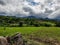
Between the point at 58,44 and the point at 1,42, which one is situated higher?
the point at 1,42

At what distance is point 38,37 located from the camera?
68875 millimetres

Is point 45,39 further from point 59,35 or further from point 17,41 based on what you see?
point 17,41

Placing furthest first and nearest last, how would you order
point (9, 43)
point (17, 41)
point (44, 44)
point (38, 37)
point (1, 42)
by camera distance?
point (38, 37) < point (44, 44) < point (17, 41) < point (9, 43) < point (1, 42)

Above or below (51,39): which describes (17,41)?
above

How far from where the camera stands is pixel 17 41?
40.6 m

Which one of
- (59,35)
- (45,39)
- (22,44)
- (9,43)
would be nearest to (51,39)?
(45,39)

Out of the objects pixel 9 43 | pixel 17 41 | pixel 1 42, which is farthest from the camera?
pixel 17 41

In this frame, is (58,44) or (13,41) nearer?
(13,41)

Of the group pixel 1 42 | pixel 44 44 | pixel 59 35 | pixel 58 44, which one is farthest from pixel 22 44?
pixel 59 35

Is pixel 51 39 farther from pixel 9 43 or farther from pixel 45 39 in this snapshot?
pixel 9 43

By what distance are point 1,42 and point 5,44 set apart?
1.21 metres

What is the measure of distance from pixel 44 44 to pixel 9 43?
912 inches

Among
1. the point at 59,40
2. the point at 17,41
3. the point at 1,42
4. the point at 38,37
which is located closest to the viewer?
the point at 1,42

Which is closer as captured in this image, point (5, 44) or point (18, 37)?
point (5, 44)
